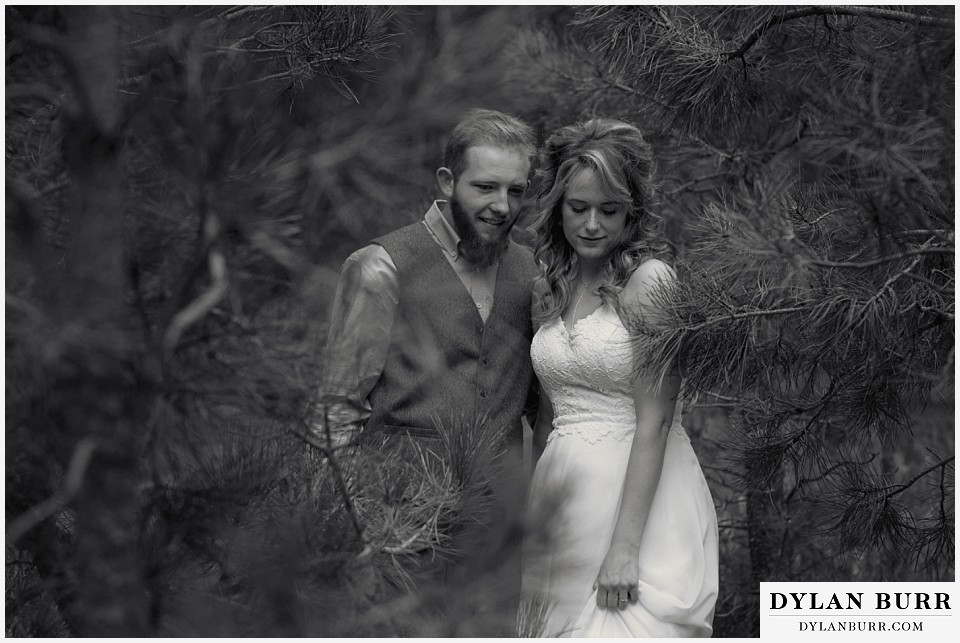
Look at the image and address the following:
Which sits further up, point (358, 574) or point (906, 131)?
point (906, 131)

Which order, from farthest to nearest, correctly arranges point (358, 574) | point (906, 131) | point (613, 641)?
point (906, 131) < point (613, 641) < point (358, 574)

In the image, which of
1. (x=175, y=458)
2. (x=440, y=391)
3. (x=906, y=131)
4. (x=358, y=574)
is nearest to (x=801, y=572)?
(x=906, y=131)

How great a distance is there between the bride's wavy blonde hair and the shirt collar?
0.56 feet

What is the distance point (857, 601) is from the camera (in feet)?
6.37

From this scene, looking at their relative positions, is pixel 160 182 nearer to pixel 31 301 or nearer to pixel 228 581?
pixel 31 301

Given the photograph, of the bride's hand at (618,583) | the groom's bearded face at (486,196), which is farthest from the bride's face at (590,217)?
the bride's hand at (618,583)

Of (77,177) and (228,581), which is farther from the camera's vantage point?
(228,581)

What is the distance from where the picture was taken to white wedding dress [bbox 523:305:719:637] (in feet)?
5.93

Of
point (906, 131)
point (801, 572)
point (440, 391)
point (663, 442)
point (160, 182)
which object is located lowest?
point (801, 572)

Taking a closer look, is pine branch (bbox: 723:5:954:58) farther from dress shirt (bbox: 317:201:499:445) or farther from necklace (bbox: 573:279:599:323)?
dress shirt (bbox: 317:201:499:445)

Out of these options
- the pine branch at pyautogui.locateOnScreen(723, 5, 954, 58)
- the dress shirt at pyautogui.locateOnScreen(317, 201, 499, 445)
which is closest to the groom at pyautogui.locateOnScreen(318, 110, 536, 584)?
the dress shirt at pyautogui.locateOnScreen(317, 201, 499, 445)

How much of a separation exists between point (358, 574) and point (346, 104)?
46 centimetres

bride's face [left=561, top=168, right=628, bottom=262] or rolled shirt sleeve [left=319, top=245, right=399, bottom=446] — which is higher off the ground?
bride's face [left=561, top=168, right=628, bottom=262]

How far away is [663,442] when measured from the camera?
1862mm
